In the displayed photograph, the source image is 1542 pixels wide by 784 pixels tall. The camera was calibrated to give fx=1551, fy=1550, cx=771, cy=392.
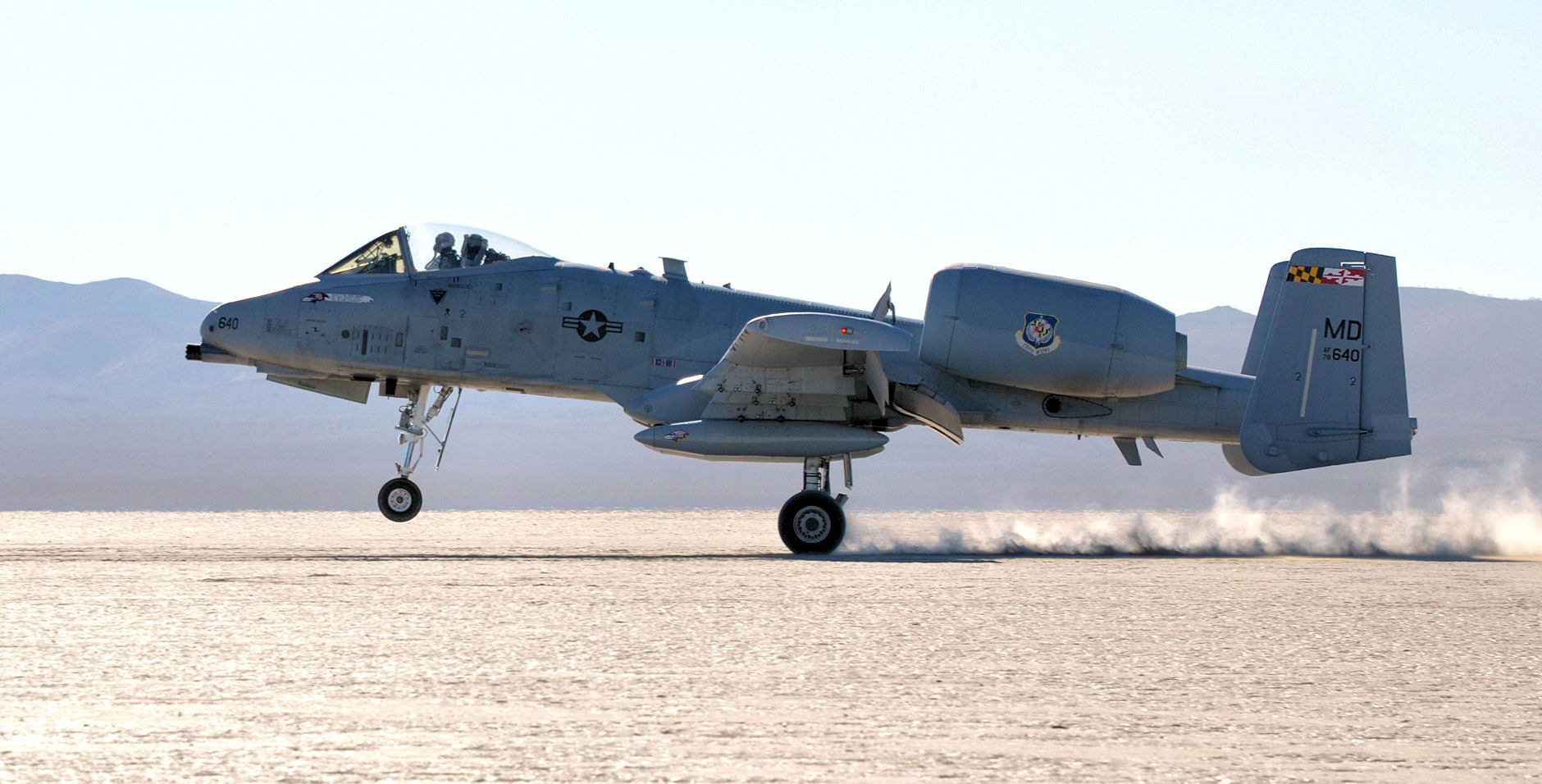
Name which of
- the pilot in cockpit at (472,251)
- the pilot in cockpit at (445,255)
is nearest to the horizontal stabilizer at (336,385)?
the pilot in cockpit at (445,255)

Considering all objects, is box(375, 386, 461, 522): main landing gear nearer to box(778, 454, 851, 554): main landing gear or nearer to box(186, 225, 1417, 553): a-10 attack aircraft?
box(186, 225, 1417, 553): a-10 attack aircraft

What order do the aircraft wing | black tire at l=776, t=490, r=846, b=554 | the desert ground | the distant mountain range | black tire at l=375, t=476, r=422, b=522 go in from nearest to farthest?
the desert ground
the aircraft wing
black tire at l=776, t=490, r=846, b=554
black tire at l=375, t=476, r=422, b=522
the distant mountain range

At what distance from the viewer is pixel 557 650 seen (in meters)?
9.64

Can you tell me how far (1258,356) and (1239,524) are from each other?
333 cm

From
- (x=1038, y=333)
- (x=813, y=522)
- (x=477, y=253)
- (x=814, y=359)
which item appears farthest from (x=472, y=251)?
(x=1038, y=333)

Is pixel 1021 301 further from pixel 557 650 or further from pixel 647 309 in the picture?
pixel 557 650

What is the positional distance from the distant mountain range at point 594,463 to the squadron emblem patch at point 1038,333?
24.9 ft

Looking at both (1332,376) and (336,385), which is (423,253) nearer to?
(336,385)

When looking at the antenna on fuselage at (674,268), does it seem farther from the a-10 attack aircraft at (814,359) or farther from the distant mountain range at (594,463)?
the distant mountain range at (594,463)

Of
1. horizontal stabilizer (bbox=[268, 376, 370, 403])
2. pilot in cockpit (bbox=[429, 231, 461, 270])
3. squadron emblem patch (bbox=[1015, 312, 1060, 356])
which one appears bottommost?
horizontal stabilizer (bbox=[268, 376, 370, 403])

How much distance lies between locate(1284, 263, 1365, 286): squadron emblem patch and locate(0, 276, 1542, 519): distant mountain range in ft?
14.7

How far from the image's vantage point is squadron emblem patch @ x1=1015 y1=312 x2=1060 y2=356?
1836 centimetres

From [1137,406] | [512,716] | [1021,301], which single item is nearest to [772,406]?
[1021,301]

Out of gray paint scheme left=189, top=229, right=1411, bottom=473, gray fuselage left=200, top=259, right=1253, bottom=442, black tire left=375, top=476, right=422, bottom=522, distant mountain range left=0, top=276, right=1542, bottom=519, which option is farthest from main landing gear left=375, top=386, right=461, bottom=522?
distant mountain range left=0, top=276, right=1542, bottom=519
